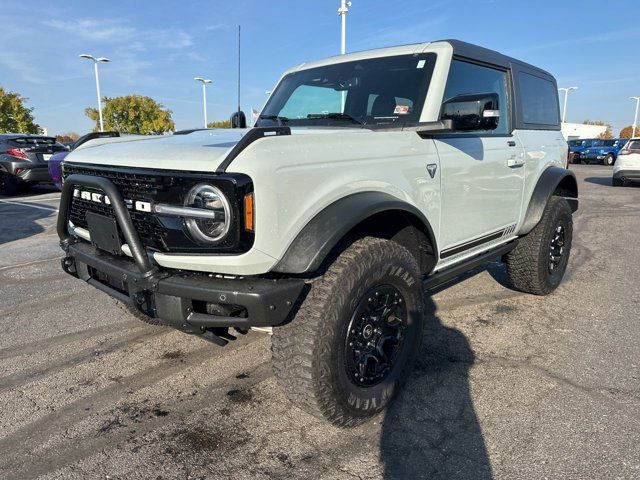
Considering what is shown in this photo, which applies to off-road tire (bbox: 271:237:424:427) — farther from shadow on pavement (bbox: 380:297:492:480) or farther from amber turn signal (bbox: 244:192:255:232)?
amber turn signal (bbox: 244:192:255:232)

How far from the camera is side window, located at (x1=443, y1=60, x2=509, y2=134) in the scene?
10.3 ft

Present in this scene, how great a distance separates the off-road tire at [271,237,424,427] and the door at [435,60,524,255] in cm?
79

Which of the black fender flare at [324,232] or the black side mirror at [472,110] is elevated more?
the black side mirror at [472,110]

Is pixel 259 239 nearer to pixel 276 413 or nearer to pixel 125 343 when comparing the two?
pixel 276 413

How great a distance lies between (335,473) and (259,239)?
3.76 feet

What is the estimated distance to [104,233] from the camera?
2.46 metres

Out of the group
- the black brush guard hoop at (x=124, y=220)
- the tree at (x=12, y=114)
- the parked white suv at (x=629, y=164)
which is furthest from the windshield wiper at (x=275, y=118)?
the tree at (x=12, y=114)

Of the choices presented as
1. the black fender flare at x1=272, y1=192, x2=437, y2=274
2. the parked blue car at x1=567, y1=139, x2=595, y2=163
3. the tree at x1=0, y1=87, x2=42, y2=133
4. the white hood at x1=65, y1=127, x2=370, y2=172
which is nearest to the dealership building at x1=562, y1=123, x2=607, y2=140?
the parked blue car at x1=567, y1=139, x2=595, y2=163

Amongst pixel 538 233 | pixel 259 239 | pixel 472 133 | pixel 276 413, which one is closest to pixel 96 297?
pixel 276 413

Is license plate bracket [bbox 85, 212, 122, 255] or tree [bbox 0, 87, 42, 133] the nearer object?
license plate bracket [bbox 85, 212, 122, 255]

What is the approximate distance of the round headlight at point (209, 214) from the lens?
2010 mm

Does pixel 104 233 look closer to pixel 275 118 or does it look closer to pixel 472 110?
pixel 275 118

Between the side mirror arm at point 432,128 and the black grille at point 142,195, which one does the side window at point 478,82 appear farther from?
the black grille at point 142,195

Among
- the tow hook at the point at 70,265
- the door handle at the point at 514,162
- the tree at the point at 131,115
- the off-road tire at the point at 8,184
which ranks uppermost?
the tree at the point at 131,115
